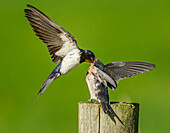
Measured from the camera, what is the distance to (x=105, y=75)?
3.62m

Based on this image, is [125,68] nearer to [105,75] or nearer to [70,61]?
[105,75]

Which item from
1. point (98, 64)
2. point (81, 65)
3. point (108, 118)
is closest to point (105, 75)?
point (98, 64)

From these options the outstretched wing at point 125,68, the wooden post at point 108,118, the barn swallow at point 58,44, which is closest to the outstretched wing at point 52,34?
the barn swallow at point 58,44

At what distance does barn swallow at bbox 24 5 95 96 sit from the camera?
3.63 m

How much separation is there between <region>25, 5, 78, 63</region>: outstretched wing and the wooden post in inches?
21.0

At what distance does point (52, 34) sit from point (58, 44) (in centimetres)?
9

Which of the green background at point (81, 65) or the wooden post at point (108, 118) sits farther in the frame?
the green background at point (81, 65)

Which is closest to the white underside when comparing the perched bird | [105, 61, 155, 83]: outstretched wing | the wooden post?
the perched bird

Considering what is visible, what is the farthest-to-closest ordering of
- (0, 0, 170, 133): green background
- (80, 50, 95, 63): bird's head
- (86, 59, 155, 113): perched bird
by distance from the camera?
(0, 0, 170, 133): green background
(80, 50, 95, 63): bird's head
(86, 59, 155, 113): perched bird

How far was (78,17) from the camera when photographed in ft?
47.3

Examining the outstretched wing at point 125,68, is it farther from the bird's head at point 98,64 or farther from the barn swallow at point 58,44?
the barn swallow at point 58,44

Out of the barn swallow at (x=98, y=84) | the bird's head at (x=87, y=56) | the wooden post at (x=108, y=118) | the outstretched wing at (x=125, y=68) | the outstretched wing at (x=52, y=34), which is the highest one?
the outstretched wing at (x=52, y=34)

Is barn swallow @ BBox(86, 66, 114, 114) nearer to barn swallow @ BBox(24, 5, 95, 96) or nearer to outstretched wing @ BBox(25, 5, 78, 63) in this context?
barn swallow @ BBox(24, 5, 95, 96)

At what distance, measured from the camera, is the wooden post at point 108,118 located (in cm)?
337
